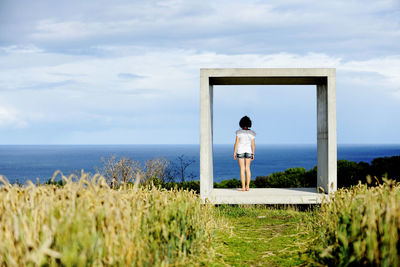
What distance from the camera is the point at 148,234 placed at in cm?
352

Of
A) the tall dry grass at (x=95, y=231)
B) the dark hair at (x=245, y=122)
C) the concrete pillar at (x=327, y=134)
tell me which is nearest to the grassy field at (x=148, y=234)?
the tall dry grass at (x=95, y=231)

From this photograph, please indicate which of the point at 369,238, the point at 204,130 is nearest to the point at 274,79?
the point at 204,130

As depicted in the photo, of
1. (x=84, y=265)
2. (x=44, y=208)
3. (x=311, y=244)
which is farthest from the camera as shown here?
(x=311, y=244)

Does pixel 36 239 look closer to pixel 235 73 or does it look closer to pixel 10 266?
pixel 10 266

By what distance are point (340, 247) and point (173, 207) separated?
158cm

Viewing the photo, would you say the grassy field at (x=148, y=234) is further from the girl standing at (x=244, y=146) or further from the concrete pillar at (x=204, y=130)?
the girl standing at (x=244, y=146)

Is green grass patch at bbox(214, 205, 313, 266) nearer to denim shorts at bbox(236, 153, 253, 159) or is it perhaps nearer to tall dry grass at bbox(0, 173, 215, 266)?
tall dry grass at bbox(0, 173, 215, 266)

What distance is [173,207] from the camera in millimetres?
3854

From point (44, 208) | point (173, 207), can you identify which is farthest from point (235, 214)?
point (44, 208)

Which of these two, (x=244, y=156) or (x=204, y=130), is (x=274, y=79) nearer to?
(x=244, y=156)

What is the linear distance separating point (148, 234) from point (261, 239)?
94.7 inches

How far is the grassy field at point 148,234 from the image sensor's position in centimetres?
A: 262

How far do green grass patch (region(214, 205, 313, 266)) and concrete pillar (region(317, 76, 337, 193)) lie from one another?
108 centimetres

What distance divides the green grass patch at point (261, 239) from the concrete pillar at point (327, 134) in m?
1.08
